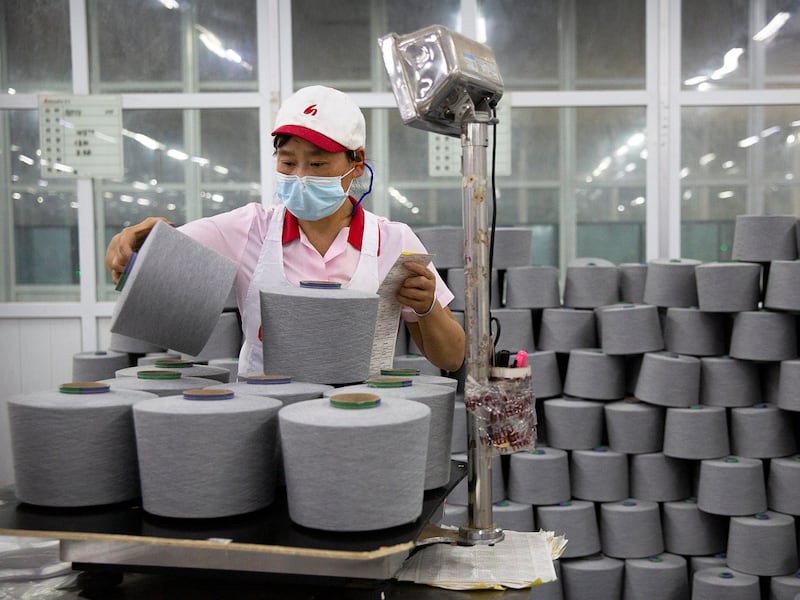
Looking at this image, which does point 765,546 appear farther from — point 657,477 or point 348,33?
point 348,33

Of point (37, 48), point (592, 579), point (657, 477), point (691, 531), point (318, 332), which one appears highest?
point (37, 48)

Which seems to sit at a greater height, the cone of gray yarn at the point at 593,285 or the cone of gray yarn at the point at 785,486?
the cone of gray yarn at the point at 593,285

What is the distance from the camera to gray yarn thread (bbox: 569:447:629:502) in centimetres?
316

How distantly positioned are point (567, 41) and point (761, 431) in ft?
6.97

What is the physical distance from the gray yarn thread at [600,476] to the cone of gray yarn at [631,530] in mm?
58

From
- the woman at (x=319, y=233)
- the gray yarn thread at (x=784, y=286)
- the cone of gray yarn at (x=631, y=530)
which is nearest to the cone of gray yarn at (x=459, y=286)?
the cone of gray yarn at (x=631, y=530)

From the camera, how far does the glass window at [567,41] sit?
3.80 meters

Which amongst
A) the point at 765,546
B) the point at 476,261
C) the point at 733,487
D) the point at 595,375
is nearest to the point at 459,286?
the point at 595,375

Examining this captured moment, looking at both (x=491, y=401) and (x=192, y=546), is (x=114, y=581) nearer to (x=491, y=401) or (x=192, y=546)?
(x=192, y=546)

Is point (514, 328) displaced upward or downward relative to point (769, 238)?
downward

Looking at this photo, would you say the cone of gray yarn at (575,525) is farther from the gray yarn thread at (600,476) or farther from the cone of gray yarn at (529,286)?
the cone of gray yarn at (529,286)

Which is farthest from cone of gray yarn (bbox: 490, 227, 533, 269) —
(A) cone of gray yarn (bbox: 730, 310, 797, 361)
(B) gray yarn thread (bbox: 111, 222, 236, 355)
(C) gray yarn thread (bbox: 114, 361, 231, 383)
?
(B) gray yarn thread (bbox: 111, 222, 236, 355)

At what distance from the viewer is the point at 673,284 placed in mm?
3238

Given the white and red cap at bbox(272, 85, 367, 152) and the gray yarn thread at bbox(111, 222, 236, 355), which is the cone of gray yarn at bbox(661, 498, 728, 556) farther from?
the gray yarn thread at bbox(111, 222, 236, 355)
